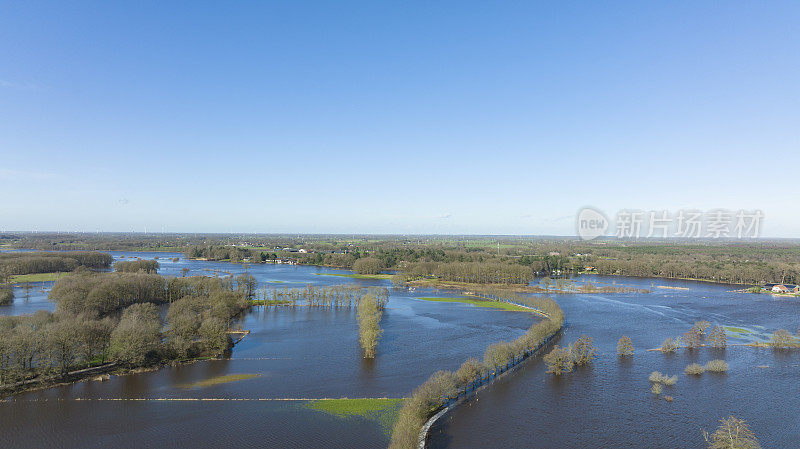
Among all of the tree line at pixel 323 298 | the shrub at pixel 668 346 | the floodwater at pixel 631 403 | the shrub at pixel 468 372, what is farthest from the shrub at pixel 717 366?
the tree line at pixel 323 298

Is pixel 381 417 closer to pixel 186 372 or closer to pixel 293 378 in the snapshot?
pixel 293 378

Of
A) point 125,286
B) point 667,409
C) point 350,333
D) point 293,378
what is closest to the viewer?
point 667,409

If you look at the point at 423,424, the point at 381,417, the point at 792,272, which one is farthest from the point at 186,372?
the point at 792,272

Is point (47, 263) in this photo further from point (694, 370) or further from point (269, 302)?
point (694, 370)

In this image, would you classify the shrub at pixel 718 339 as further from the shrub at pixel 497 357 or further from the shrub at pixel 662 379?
the shrub at pixel 497 357

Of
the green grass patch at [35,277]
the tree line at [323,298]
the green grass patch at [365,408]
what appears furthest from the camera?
the green grass patch at [35,277]

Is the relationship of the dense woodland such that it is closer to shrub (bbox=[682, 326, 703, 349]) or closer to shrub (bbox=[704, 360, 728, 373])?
shrub (bbox=[704, 360, 728, 373])

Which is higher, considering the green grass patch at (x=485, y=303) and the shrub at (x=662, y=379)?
the shrub at (x=662, y=379)
